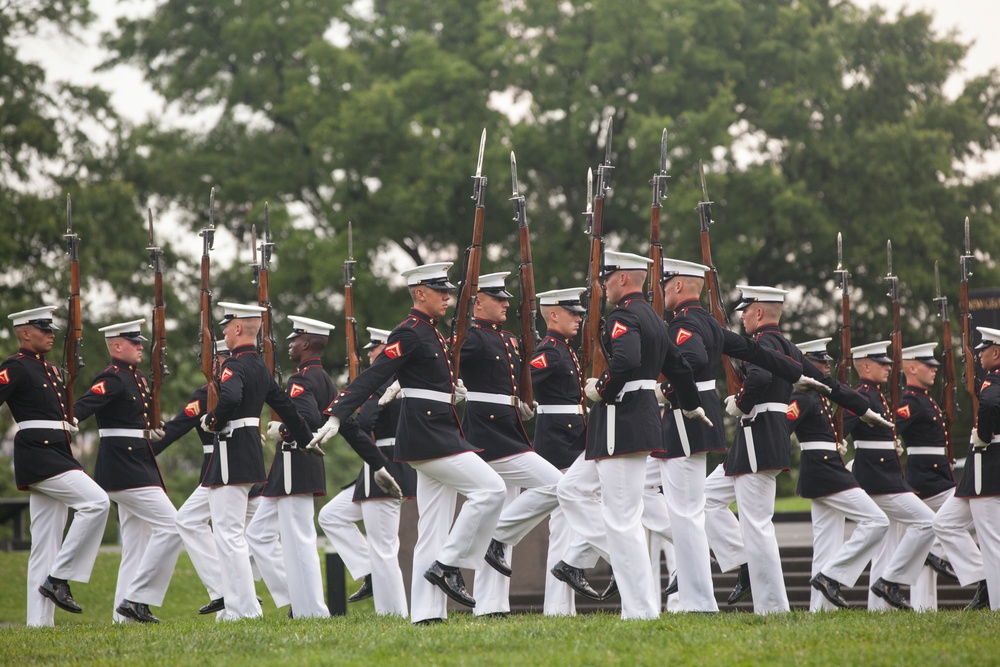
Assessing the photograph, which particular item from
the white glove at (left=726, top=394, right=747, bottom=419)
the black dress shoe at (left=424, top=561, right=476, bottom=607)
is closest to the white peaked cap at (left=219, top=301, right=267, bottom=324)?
the black dress shoe at (left=424, top=561, right=476, bottom=607)

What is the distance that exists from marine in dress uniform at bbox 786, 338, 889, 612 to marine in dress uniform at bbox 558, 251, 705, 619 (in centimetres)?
230

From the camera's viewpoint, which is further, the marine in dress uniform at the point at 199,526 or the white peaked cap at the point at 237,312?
the marine in dress uniform at the point at 199,526

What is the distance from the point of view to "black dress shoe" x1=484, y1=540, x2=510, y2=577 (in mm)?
8984

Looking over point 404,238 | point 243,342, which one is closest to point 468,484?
point 243,342

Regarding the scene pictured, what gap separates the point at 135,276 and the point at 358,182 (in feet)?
14.4

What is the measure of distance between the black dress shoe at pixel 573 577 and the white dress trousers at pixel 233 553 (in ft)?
7.94

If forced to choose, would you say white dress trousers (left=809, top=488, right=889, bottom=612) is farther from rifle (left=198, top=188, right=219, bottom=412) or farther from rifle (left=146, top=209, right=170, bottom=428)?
rifle (left=146, top=209, right=170, bottom=428)

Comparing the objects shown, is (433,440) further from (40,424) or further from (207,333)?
(207,333)

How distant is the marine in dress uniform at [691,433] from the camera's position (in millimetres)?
8508

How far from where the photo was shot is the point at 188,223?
86.9 feet

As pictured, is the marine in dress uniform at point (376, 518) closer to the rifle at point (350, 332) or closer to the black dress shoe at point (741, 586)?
the rifle at point (350, 332)

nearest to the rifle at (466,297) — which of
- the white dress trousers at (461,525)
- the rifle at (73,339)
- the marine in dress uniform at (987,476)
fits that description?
the white dress trousers at (461,525)

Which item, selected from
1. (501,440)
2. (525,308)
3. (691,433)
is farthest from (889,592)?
(525,308)

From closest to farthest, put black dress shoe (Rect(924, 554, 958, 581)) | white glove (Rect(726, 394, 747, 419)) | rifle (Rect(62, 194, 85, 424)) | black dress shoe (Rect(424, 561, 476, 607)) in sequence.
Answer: black dress shoe (Rect(424, 561, 476, 607)) < white glove (Rect(726, 394, 747, 419)) < black dress shoe (Rect(924, 554, 958, 581)) < rifle (Rect(62, 194, 85, 424))
